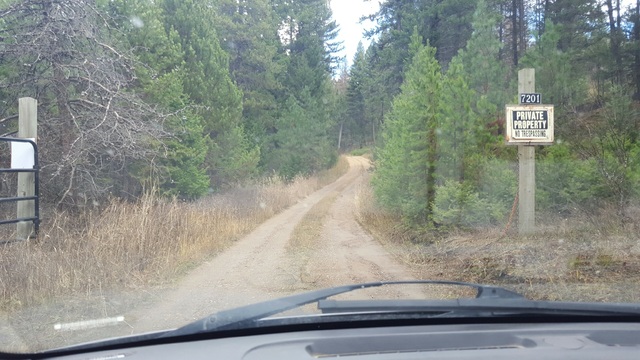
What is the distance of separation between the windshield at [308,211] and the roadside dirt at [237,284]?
45 mm

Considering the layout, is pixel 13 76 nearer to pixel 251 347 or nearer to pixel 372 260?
pixel 372 260

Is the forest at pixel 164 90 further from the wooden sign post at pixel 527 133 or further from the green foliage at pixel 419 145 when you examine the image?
the wooden sign post at pixel 527 133

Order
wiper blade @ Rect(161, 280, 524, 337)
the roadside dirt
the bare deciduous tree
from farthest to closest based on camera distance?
the bare deciduous tree < the roadside dirt < wiper blade @ Rect(161, 280, 524, 337)

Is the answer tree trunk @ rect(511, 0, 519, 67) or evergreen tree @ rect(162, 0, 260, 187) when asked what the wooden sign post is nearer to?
tree trunk @ rect(511, 0, 519, 67)

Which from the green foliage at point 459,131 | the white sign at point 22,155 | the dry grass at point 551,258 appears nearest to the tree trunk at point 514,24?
the green foliage at point 459,131

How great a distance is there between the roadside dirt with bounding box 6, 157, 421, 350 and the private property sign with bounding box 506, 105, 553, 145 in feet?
9.73

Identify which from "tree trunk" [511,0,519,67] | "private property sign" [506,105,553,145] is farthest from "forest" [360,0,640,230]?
"tree trunk" [511,0,519,67]

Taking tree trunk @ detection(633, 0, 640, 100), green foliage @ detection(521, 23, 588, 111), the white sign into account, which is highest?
tree trunk @ detection(633, 0, 640, 100)

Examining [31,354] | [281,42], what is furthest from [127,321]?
[281,42]

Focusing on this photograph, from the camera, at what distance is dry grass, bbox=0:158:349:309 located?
24.6 ft

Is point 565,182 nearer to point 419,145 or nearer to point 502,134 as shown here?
point 502,134

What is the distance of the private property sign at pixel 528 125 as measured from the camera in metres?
10.2

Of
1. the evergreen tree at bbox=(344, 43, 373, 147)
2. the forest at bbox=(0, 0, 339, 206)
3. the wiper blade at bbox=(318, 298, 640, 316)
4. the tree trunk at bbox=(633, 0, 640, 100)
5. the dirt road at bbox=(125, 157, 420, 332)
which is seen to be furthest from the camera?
the evergreen tree at bbox=(344, 43, 373, 147)

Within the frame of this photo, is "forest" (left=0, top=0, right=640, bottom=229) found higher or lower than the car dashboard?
higher
